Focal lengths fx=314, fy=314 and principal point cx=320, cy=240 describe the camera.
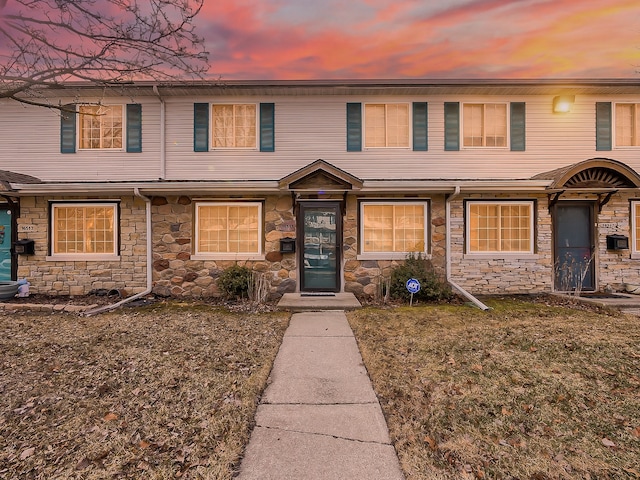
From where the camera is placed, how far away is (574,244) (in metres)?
8.31

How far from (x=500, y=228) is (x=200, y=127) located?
28.2ft

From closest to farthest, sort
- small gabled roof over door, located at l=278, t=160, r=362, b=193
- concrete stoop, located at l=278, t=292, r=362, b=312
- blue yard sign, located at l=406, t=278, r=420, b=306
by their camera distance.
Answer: concrete stoop, located at l=278, t=292, r=362, b=312
blue yard sign, located at l=406, t=278, r=420, b=306
small gabled roof over door, located at l=278, t=160, r=362, b=193

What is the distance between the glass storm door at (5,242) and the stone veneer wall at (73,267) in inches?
14.4

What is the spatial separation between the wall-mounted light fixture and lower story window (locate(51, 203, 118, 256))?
40.0 feet

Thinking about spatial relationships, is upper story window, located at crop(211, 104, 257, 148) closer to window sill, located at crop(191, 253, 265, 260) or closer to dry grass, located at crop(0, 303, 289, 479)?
window sill, located at crop(191, 253, 265, 260)

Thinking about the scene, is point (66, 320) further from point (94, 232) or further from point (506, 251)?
point (506, 251)

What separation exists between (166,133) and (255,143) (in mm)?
2474

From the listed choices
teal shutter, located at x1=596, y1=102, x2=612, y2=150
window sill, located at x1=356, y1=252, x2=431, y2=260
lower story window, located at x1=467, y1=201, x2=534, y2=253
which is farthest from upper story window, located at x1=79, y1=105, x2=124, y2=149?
teal shutter, located at x1=596, y1=102, x2=612, y2=150

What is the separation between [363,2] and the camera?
7879 millimetres

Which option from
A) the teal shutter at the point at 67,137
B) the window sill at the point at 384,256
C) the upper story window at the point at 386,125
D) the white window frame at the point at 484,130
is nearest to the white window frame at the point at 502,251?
the window sill at the point at 384,256

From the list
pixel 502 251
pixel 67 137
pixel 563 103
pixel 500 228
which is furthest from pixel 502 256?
pixel 67 137

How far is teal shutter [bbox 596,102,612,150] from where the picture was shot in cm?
866

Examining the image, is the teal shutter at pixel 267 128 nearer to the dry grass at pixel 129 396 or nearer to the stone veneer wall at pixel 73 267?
the stone veneer wall at pixel 73 267

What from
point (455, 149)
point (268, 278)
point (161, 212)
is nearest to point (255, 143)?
point (161, 212)
